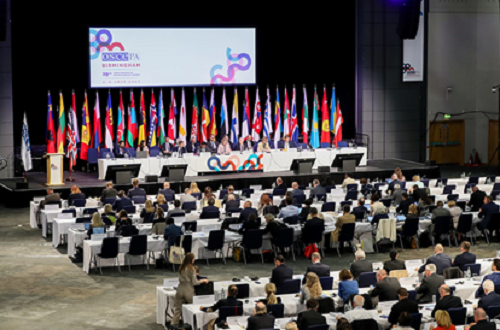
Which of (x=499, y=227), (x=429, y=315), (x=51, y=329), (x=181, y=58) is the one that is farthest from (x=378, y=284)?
(x=181, y=58)

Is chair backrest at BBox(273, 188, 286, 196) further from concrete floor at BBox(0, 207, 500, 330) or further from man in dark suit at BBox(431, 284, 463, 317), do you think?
man in dark suit at BBox(431, 284, 463, 317)

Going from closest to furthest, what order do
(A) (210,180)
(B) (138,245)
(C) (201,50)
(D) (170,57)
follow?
(B) (138,245)
(A) (210,180)
(D) (170,57)
(C) (201,50)

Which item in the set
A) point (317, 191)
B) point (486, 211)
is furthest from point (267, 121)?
point (486, 211)

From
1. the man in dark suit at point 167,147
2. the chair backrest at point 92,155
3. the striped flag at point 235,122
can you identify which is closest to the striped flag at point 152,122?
the man in dark suit at point 167,147

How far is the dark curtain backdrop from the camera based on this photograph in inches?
1192

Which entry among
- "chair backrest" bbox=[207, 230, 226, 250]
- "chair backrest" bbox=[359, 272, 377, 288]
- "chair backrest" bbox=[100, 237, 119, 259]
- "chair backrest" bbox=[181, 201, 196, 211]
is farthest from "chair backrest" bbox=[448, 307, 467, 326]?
"chair backrest" bbox=[181, 201, 196, 211]

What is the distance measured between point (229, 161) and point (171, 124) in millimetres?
3117

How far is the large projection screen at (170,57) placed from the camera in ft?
99.6

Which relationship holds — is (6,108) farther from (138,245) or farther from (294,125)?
(138,245)

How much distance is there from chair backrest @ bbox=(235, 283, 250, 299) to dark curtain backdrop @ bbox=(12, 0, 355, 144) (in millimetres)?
19630

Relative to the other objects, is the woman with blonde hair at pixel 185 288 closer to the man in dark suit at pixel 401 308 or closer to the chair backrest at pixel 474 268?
the man in dark suit at pixel 401 308

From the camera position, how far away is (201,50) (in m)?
31.8

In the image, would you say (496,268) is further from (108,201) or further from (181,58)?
(181,58)

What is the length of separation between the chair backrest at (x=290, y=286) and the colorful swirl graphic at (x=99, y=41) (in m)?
19.0
